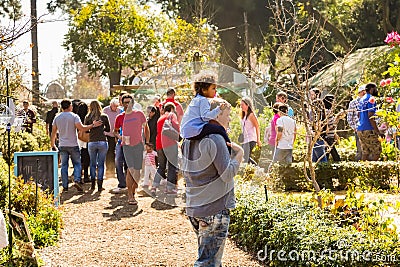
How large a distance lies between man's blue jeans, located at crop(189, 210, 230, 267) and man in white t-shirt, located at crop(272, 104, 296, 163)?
17.0 feet

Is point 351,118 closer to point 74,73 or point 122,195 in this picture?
point 122,195

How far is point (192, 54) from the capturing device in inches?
576

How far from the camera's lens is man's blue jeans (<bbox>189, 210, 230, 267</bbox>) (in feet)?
15.8

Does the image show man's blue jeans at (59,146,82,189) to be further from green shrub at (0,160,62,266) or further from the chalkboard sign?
green shrub at (0,160,62,266)

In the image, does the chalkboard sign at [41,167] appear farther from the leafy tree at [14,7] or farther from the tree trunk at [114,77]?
the tree trunk at [114,77]

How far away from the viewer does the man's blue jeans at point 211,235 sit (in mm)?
4809

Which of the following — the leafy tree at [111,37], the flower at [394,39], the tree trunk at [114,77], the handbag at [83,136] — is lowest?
the handbag at [83,136]

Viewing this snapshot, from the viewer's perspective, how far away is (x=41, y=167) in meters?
9.61

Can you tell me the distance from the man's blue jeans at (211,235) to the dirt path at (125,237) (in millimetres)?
1516

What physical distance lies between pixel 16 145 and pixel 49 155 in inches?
97.7

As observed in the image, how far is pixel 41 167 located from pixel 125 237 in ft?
7.98

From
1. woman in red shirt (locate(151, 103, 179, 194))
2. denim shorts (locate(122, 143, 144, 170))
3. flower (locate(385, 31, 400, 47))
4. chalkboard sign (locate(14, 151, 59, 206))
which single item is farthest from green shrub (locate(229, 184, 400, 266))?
chalkboard sign (locate(14, 151, 59, 206))

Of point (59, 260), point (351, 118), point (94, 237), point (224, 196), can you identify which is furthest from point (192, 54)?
point (224, 196)

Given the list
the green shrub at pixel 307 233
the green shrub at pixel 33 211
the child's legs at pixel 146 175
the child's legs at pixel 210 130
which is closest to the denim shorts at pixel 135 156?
the child's legs at pixel 146 175
